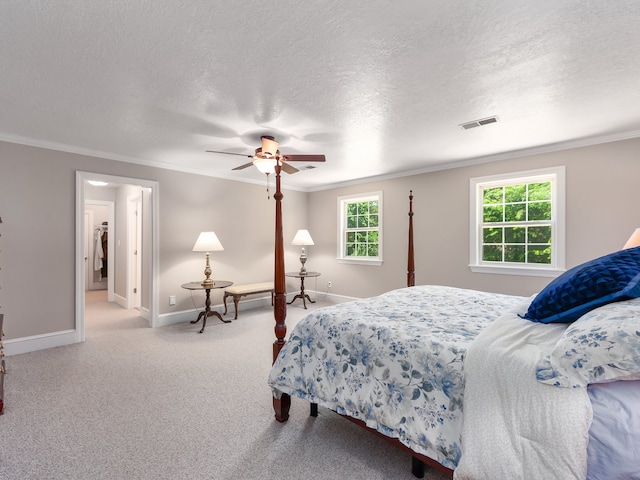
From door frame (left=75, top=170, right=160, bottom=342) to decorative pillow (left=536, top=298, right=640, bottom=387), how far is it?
15.1 feet

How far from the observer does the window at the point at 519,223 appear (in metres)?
3.73

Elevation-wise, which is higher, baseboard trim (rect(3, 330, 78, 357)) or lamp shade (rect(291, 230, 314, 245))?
lamp shade (rect(291, 230, 314, 245))

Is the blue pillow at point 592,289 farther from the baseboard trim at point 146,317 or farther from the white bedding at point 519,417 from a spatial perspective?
the baseboard trim at point 146,317

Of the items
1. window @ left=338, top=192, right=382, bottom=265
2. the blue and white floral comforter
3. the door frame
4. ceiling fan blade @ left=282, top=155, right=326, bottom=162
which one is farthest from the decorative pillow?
the door frame

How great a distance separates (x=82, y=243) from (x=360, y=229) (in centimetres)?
421

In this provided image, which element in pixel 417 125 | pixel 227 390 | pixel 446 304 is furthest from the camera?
pixel 417 125

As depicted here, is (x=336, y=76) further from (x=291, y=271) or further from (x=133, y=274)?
(x=133, y=274)

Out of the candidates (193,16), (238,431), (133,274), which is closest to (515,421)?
(238,431)

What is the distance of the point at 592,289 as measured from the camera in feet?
4.26

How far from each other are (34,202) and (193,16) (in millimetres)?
3305

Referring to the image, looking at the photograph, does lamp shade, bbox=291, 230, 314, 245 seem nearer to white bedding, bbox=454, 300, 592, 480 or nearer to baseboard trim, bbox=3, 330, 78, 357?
baseboard trim, bbox=3, 330, 78, 357

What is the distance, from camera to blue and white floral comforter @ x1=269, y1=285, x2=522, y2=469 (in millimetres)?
1373

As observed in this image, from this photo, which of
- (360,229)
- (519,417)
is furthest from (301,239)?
(519,417)

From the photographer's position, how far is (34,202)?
3512mm
